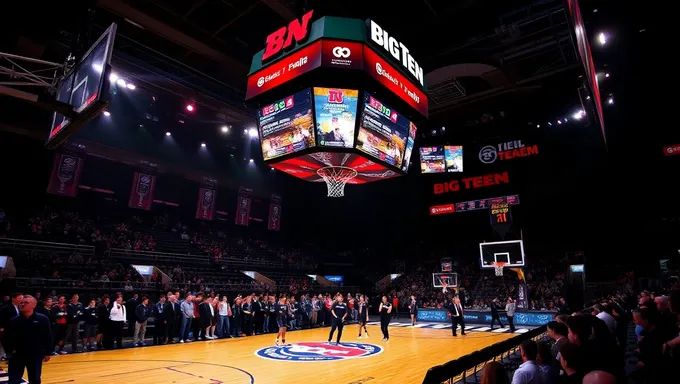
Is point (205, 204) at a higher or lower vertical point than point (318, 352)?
higher

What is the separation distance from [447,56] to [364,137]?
5.73m

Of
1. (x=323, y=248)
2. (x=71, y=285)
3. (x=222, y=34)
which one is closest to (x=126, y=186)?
(x=71, y=285)

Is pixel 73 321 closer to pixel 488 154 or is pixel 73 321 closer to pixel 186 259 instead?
pixel 186 259

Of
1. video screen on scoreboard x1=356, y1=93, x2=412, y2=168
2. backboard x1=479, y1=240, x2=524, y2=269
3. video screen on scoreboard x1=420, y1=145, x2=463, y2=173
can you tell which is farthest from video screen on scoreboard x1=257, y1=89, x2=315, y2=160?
backboard x1=479, y1=240, x2=524, y2=269

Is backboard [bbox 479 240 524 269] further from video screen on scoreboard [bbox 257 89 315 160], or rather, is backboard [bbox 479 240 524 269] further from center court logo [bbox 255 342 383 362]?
video screen on scoreboard [bbox 257 89 315 160]

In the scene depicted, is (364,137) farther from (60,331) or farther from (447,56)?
(60,331)

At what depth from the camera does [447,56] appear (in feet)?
44.1

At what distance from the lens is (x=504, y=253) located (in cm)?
1952

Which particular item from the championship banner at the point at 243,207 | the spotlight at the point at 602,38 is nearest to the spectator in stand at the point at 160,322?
the spotlight at the point at 602,38

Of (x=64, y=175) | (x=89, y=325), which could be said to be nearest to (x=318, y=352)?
(x=89, y=325)

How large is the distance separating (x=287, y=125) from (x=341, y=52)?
2.37m

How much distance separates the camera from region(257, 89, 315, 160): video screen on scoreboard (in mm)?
9734

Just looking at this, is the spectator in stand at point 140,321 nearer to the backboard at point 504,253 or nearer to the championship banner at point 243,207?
the backboard at point 504,253

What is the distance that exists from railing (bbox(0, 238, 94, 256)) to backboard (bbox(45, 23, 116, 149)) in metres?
13.1
